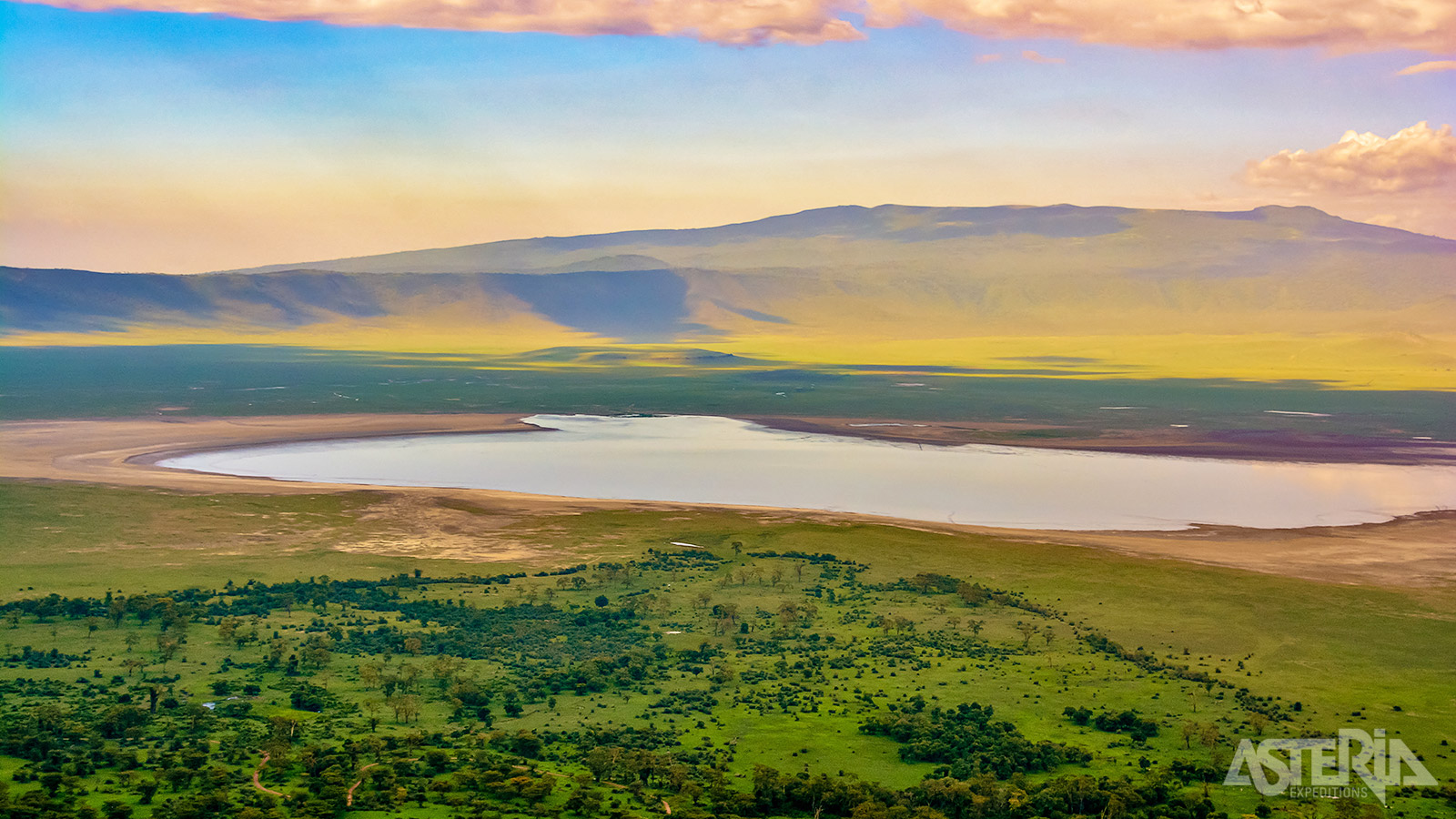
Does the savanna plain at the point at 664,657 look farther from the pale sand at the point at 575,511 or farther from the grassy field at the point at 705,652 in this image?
the pale sand at the point at 575,511

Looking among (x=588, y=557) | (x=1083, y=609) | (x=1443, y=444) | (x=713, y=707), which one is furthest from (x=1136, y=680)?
(x=1443, y=444)

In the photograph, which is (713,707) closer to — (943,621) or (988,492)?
(943,621)

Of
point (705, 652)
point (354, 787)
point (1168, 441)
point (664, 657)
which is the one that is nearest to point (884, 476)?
point (1168, 441)

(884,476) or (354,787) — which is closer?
(354,787)

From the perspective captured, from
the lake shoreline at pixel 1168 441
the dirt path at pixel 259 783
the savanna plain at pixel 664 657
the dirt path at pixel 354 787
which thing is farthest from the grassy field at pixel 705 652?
the lake shoreline at pixel 1168 441

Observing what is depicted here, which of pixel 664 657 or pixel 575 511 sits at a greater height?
pixel 575 511

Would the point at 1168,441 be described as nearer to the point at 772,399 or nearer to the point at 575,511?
the point at 772,399
